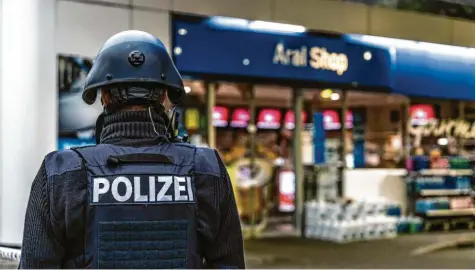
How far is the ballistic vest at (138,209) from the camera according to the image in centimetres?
170

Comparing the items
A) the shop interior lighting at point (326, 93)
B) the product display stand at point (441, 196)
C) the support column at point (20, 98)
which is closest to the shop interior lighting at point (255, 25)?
the shop interior lighting at point (326, 93)

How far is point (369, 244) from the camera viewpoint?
9.06 meters

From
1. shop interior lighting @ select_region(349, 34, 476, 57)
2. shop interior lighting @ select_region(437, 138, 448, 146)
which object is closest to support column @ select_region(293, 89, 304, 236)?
shop interior lighting @ select_region(349, 34, 476, 57)

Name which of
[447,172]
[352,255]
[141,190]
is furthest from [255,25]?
[141,190]

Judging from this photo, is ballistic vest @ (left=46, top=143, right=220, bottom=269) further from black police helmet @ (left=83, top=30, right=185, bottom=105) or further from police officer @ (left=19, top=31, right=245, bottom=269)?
black police helmet @ (left=83, top=30, right=185, bottom=105)

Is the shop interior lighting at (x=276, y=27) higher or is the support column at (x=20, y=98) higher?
the shop interior lighting at (x=276, y=27)

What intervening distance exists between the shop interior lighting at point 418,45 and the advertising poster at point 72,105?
4.12 m

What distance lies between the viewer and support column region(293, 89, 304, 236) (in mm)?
9719

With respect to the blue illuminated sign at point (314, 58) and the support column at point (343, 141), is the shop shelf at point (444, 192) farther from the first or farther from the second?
the blue illuminated sign at point (314, 58)

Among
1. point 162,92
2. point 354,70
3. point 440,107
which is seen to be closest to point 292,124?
point 354,70

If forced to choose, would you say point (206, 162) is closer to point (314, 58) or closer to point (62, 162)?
point (62, 162)

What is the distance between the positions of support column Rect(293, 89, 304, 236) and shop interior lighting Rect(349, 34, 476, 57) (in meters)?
1.31

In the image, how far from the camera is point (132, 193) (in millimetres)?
1726

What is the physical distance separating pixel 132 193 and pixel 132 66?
0.38 metres
